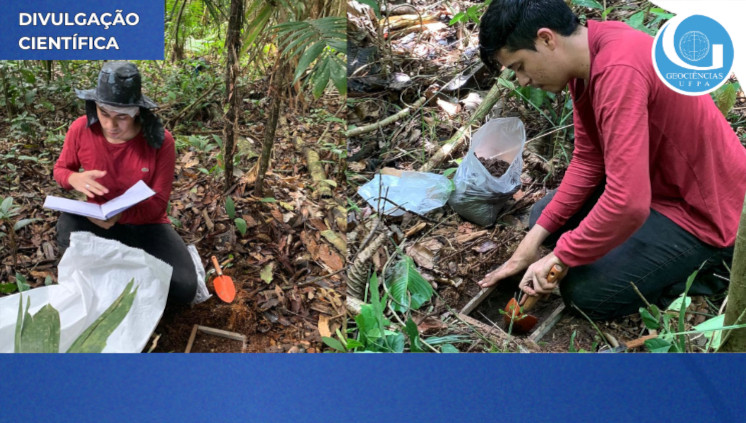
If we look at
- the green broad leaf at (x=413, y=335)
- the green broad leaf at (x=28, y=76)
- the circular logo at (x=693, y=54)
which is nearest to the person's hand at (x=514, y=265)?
the green broad leaf at (x=413, y=335)

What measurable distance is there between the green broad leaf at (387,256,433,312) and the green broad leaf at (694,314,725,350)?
648 millimetres

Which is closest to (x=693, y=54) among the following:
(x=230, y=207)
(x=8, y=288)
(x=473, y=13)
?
(x=473, y=13)

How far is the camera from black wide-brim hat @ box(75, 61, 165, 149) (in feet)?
4.92

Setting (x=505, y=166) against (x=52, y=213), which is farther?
(x=505, y=166)

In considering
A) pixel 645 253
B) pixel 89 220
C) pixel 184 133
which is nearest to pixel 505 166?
pixel 645 253

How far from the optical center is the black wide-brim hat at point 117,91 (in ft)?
4.92

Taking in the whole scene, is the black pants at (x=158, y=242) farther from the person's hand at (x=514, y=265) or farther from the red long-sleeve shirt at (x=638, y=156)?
the red long-sleeve shirt at (x=638, y=156)

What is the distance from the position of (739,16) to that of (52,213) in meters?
1.72

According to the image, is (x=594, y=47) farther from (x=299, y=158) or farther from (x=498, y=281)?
(x=299, y=158)

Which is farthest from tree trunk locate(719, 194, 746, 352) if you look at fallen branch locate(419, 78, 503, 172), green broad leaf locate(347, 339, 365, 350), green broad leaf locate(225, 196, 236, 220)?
green broad leaf locate(225, 196, 236, 220)

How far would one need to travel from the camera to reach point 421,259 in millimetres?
1628

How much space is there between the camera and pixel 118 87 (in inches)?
58.9

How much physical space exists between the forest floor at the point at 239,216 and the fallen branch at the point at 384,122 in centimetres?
4

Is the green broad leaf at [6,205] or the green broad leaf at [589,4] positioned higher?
the green broad leaf at [589,4]
